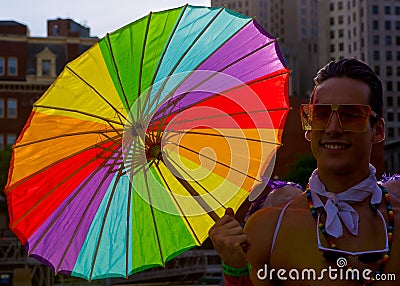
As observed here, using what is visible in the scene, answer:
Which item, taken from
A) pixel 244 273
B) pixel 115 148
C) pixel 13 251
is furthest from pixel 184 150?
pixel 13 251

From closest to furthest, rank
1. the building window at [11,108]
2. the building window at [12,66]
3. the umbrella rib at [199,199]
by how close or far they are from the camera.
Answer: the umbrella rib at [199,199], the building window at [11,108], the building window at [12,66]

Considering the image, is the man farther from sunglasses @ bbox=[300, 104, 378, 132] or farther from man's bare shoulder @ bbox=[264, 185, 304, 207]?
man's bare shoulder @ bbox=[264, 185, 304, 207]

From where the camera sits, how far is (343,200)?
305 cm

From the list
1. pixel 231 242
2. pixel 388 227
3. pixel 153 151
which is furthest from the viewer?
pixel 153 151

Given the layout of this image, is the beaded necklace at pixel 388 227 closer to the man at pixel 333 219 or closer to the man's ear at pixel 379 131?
the man at pixel 333 219

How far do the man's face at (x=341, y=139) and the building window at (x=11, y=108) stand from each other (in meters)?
45.0

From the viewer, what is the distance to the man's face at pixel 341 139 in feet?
9.95

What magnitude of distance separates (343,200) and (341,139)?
234 mm

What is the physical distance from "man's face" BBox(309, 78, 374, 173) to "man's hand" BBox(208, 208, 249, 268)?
434 mm

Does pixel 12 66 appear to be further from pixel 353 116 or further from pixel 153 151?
pixel 353 116

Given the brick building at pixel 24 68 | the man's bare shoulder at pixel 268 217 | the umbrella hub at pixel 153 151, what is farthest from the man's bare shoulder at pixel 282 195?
the brick building at pixel 24 68

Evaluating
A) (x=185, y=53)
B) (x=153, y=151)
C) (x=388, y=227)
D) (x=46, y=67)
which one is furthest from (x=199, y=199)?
(x=46, y=67)

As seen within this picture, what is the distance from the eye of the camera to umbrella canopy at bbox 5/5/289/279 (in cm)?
494

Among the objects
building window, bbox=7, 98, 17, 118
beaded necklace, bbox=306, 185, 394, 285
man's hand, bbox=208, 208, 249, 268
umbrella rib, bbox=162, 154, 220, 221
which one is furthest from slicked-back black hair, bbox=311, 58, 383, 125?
building window, bbox=7, 98, 17, 118
